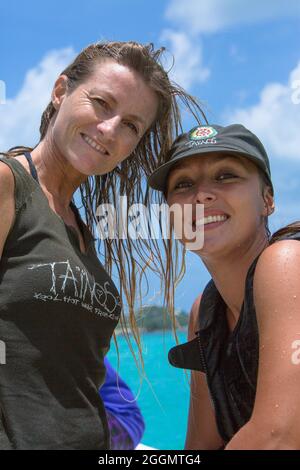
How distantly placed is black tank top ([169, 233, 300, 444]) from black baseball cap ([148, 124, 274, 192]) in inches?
16.7

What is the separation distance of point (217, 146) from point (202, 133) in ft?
0.48

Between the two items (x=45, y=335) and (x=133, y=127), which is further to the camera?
(x=133, y=127)

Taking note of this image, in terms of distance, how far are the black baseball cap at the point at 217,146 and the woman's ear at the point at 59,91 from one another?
445 mm

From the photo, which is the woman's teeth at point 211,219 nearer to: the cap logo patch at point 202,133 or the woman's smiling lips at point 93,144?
the cap logo patch at point 202,133

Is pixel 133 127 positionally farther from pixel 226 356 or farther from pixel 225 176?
pixel 226 356

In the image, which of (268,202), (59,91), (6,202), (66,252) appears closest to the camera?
(6,202)

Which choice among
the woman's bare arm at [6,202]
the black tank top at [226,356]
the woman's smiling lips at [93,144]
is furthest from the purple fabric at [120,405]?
the woman's bare arm at [6,202]

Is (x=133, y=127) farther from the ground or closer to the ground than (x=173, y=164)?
farther from the ground

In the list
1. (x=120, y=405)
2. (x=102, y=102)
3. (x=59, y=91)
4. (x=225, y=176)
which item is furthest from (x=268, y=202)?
(x=120, y=405)

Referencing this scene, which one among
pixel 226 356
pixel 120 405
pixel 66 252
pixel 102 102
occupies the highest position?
pixel 102 102

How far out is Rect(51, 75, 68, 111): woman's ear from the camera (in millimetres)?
2373

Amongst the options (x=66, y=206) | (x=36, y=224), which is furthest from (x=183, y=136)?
(x=36, y=224)

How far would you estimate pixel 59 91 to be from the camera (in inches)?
94.2

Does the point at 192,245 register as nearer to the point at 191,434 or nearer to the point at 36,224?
the point at 36,224
